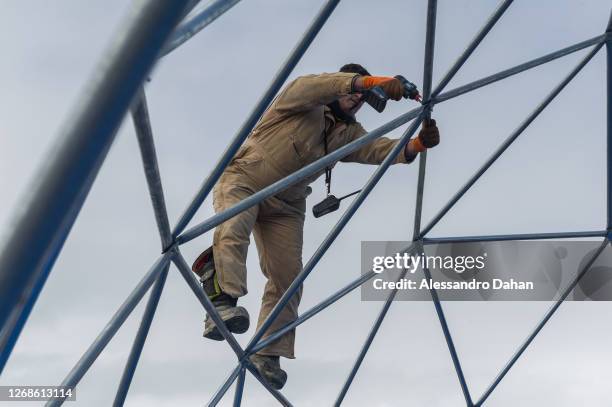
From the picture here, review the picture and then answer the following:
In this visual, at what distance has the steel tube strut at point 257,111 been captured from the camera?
7.30 meters

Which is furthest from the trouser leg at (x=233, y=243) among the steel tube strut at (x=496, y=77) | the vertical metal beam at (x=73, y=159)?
the vertical metal beam at (x=73, y=159)

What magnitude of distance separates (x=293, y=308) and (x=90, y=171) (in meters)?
6.87

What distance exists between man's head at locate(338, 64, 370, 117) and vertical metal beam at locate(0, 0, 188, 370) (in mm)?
6726

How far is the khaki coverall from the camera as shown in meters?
8.51

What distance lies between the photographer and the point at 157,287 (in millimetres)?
7457

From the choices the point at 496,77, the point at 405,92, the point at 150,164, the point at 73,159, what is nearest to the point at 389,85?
the point at 405,92

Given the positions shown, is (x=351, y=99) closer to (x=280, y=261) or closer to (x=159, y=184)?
(x=280, y=261)

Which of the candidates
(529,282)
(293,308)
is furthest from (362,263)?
(529,282)

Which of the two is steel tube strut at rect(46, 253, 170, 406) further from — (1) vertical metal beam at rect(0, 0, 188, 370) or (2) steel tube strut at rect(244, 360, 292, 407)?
(1) vertical metal beam at rect(0, 0, 188, 370)

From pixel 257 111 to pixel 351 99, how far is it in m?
2.36

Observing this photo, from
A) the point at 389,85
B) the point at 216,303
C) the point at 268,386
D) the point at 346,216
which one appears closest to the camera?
the point at 389,85

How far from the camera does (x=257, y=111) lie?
734 cm

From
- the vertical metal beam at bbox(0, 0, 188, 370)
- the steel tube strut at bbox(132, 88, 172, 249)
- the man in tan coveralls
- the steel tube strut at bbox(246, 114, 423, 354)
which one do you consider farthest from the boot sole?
the vertical metal beam at bbox(0, 0, 188, 370)

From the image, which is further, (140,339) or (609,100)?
(609,100)
